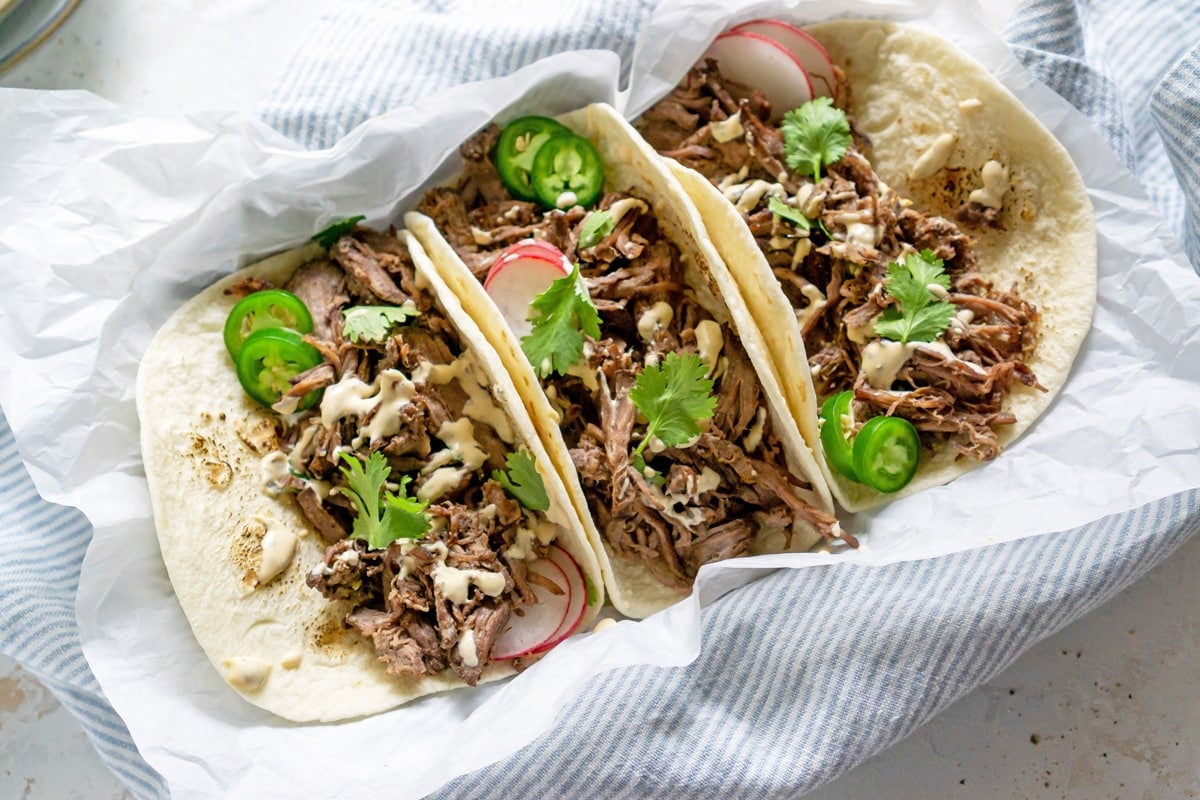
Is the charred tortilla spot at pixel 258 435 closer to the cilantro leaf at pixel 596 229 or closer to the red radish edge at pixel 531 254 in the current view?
the red radish edge at pixel 531 254

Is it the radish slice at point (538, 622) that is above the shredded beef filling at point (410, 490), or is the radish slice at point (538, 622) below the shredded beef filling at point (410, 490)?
below

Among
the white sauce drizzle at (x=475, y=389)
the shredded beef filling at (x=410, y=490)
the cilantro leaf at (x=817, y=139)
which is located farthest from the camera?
the cilantro leaf at (x=817, y=139)

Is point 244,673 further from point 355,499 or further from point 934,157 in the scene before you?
point 934,157

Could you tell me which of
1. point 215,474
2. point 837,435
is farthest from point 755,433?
point 215,474

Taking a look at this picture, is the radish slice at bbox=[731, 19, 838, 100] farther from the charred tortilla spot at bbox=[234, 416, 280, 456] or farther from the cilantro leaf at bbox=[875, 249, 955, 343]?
the charred tortilla spot at bbox=[234, 416, 280, 456]

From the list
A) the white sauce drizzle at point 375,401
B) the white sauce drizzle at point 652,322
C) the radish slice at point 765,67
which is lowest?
the white sauce drizzle at point 375,401

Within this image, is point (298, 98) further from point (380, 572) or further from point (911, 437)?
point (911, 437)

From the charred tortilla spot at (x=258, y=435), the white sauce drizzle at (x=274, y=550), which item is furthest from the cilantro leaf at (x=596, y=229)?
the white sauce drizzle at (x=274, y=550)
